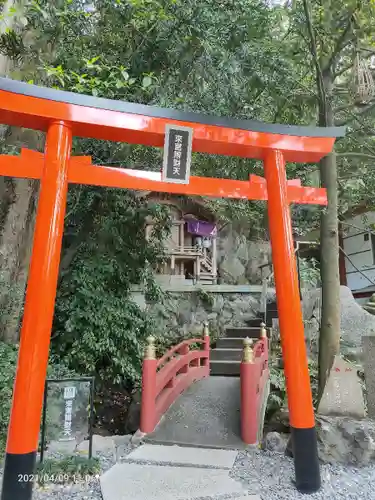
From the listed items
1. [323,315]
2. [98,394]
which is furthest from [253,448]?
[98,394]

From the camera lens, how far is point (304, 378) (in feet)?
11.6

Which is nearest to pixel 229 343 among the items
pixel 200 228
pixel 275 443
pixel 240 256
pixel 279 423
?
pixel 279 423

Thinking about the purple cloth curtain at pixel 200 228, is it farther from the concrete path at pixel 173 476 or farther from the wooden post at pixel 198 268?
the concrete path at pixel 173 476

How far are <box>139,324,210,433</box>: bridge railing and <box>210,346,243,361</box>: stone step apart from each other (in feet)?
4.30

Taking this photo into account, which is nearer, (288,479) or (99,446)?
(288,479)

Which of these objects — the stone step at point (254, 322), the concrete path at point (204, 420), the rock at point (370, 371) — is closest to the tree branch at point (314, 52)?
the rock at point (370, 371)

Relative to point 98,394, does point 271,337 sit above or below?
above

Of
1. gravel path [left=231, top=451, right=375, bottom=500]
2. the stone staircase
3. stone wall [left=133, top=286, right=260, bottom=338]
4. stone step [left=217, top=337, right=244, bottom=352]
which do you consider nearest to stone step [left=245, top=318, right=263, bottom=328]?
the stone staircase

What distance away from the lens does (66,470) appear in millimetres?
3441

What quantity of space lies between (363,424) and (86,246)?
5.53 m

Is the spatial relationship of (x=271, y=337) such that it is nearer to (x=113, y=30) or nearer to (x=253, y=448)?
(x=253, y=448)

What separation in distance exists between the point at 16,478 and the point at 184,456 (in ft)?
6.82

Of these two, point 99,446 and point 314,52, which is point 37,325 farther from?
point 314,52

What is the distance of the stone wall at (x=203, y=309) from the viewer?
36.0 ft
